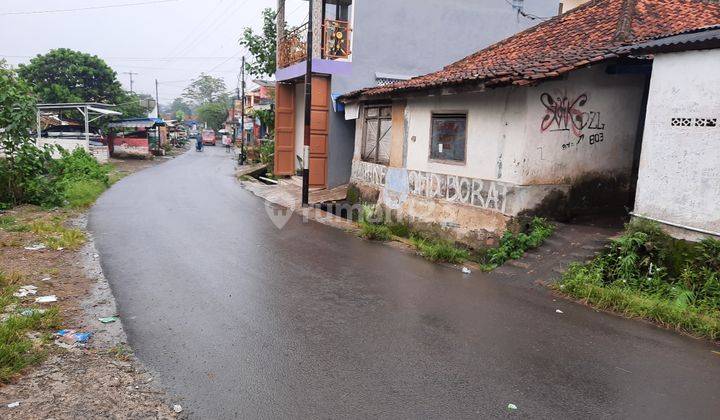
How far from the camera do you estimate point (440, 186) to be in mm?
10508

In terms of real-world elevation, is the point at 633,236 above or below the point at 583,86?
below

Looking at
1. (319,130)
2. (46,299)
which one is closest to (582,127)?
(46,299)

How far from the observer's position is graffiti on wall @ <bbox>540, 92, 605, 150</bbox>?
8664 mm

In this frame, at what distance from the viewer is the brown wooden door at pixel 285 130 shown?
2019 centimetres

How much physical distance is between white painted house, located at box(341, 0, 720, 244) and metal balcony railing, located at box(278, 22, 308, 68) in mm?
6705

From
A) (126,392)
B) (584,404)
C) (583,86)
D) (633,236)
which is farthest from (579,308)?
(126,392)

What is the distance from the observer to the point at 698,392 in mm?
4262

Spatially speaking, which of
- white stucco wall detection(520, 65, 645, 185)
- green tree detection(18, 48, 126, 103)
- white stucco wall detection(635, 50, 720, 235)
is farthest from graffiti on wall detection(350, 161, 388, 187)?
green tree detection(18, 48, 126, 103)

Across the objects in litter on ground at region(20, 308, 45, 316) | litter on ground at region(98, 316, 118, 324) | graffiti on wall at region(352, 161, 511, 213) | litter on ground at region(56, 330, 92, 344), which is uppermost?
graffiti on wall at region(352, 161, 511, 213)

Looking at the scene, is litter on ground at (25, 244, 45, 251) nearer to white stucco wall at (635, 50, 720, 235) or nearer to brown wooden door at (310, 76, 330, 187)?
brown wooden door at (310, 76, 330, 187)

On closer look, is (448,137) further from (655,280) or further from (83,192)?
(83,192)

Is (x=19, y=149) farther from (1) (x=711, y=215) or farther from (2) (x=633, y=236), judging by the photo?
(1) (x=711, y=215)

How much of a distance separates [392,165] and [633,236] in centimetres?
625

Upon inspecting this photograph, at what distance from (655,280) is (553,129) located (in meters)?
3.31
